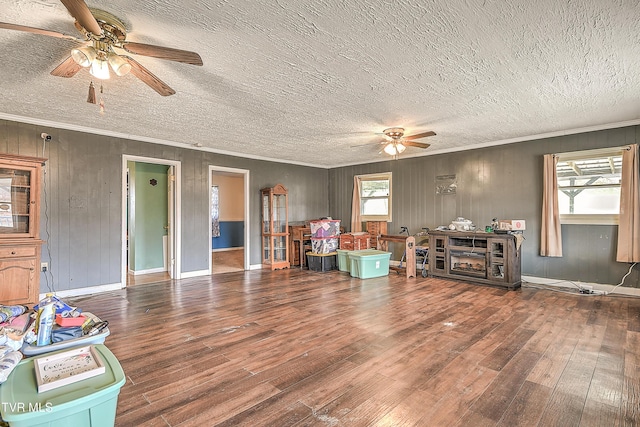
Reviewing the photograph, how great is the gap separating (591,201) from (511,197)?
3.60 feet

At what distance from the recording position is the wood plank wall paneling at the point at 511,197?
188 inches

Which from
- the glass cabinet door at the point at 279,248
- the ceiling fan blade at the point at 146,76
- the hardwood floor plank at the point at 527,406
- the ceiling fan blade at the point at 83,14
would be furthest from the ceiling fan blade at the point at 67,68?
the glass cabinet door at the point at 279,248

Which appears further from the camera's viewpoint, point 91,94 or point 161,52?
point 91,94

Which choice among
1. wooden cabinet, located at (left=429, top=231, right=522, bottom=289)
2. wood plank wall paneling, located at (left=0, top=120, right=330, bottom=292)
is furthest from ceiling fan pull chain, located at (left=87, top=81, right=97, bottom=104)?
wooden cabinet, located at (left=429, top=231, right=522, bottom=289)

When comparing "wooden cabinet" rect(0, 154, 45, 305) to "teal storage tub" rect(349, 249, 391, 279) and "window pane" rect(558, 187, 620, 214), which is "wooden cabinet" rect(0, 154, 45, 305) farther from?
"window pane" rect(558, 187, 620, 214)

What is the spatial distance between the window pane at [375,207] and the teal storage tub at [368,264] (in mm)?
1657

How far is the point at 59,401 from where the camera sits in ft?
3.64

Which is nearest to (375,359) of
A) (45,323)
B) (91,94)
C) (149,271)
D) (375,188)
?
(45,323)

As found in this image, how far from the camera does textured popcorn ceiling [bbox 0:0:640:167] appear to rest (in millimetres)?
2100

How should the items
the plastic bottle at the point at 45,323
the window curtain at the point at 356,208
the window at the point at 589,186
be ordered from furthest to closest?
the window curtain at the point at 356,208 < the window at the point at 589,186 < the plastic bottle at the point at 45,323

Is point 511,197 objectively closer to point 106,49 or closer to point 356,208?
point 356,208

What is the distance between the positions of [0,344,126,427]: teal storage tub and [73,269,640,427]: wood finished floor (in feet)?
2.40

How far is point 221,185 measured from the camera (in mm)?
10336

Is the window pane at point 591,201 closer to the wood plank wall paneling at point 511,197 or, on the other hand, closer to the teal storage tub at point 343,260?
the wood plank wall paneling at point 511,197
